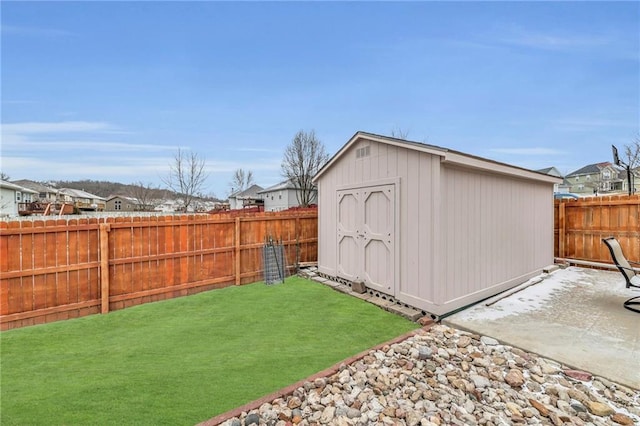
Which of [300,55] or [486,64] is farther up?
[300,55]

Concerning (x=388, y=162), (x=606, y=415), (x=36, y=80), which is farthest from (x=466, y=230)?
(x=36, y=80)

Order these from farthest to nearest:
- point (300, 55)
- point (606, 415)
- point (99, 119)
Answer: point (99, 119) → point (300, 55) → point (606, 415)

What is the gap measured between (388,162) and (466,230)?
1.69m

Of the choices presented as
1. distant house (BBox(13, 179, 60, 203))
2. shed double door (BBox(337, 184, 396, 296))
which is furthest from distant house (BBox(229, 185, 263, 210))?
shed double door (BBox(337, 184, 396, 296))

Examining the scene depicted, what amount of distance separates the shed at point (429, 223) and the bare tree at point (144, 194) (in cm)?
2863

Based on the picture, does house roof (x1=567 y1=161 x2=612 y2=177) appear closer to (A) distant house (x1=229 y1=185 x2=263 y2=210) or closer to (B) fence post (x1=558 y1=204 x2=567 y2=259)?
(B) fence post (x1=558 y1=204 x2=567 y2=259)

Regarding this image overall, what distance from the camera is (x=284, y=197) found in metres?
30.6

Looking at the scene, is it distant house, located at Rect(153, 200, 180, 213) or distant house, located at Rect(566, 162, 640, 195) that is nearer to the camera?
distant house, located at Rect(153, 200, 180, 213)

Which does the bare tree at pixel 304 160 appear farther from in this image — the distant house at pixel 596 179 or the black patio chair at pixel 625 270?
the distant house at pixel 596 179

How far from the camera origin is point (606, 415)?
225 cm

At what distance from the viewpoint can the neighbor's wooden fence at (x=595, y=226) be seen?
686 cm

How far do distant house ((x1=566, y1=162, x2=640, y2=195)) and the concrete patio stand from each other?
117 ft

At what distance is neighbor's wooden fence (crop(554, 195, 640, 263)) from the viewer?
686 cm

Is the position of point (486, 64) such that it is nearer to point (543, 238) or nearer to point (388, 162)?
point (543, 238)
